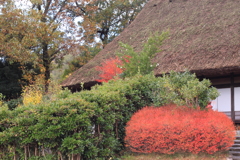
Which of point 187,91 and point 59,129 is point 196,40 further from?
point 59,129

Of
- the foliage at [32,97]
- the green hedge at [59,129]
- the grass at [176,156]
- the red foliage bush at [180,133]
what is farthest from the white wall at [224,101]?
the foliage at [32,97]

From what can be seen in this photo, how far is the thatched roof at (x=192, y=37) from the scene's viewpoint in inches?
422

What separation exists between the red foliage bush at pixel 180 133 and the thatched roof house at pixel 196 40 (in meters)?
2.74

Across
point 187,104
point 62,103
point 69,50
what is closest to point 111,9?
point 69,50

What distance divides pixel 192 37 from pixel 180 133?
7427 millimetres

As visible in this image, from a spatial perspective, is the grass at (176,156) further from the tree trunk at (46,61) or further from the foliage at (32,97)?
the tree trunk at (46,61)

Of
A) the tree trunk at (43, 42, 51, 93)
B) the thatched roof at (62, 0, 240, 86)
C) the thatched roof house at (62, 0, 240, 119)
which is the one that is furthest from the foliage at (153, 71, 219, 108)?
the tree trunk at (43, 42, 51, 93)

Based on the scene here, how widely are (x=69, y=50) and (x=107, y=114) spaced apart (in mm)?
15386

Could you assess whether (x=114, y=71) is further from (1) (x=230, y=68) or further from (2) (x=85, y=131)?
(2) (x=85, y=131)

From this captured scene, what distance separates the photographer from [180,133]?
6711 mm

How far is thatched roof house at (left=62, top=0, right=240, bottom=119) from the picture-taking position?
1075cm

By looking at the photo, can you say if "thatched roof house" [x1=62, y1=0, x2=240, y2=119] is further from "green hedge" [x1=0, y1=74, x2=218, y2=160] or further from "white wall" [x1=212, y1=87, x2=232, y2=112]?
"green hedge" [x1=0, y1=74, x2=218, y2=160]

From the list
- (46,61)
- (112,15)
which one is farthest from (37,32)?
(112,15)

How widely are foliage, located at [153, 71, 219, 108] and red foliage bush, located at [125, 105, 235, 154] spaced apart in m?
0.35
